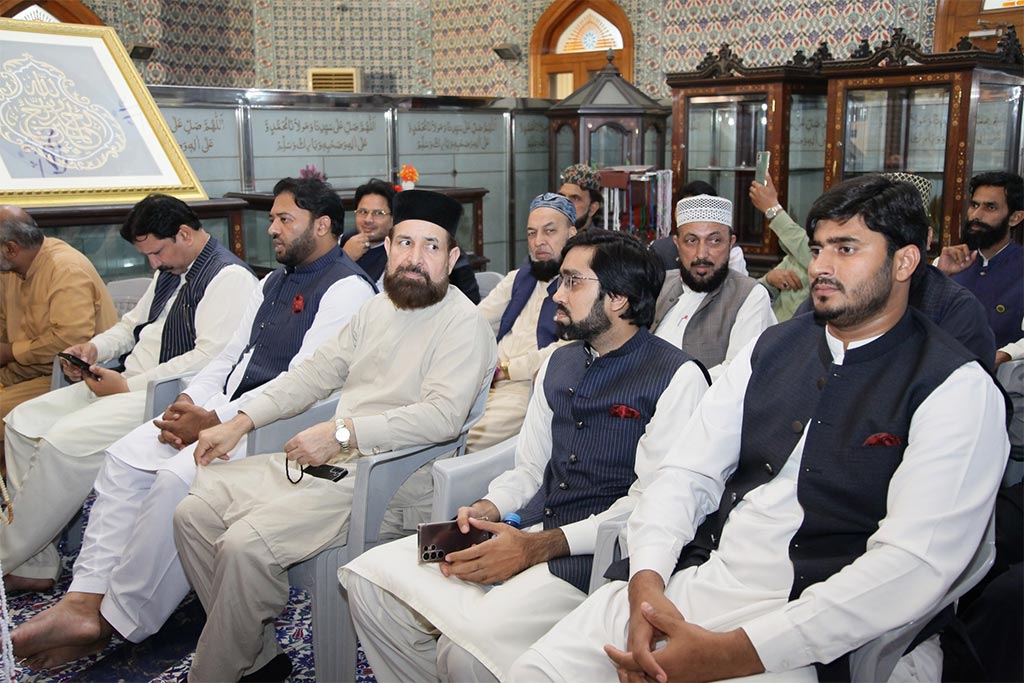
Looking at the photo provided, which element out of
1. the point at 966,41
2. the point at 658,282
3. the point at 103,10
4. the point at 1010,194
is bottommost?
the point at 658,282

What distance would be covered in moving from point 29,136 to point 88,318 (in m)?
1.79

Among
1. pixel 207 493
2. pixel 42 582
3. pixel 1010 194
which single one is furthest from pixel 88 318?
pixel 1010 194

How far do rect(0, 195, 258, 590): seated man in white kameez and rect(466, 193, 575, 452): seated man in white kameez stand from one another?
1074 millimetres

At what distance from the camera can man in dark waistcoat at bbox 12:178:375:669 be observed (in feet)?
9.20

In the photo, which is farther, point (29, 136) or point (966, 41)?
point (966, 41)

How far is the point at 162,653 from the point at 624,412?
169 centimetres

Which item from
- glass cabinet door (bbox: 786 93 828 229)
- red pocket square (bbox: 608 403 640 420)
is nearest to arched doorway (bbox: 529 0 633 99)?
glass cabinet door (bbox: 786 93 828 229)

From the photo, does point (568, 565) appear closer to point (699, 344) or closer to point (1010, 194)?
point (699, 344)

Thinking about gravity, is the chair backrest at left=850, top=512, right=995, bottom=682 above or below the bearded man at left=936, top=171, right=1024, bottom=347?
below

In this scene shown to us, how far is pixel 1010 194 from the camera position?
3.91m

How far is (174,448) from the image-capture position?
3066 mm

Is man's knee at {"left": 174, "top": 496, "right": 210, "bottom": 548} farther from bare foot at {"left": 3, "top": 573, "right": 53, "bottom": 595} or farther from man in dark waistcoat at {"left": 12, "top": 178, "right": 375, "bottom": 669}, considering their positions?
bare foot at {"left": 3, "top": 573, "right": 53, "bottom": 595}

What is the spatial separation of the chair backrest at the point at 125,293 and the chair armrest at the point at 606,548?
334cm

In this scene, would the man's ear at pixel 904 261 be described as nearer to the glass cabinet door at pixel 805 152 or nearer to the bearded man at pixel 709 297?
the bearded man at pixel 709 297
